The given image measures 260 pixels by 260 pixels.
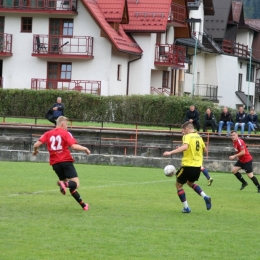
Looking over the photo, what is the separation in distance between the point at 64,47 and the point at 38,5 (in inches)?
122

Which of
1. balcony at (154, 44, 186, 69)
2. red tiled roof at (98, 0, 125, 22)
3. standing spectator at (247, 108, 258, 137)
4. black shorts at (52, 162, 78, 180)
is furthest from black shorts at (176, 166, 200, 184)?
balcony at (154, 44, 186, 69)

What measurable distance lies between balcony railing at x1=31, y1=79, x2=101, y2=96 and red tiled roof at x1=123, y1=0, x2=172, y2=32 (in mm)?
5178

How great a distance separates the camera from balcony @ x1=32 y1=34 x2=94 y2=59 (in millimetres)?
47250

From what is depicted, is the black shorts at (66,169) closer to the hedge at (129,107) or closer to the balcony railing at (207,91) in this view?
the hedge at (129,107)

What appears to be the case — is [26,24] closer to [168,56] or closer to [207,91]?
[168,56]

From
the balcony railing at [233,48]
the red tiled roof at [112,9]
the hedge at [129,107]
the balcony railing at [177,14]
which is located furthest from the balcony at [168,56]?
the balcony railing at [233,48]

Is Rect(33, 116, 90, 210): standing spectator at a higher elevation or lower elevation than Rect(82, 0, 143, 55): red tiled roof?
lower

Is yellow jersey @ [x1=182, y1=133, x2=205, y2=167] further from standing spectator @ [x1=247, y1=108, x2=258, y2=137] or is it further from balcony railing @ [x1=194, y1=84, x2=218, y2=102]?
balcony railing @ [x1=194, y1=84, x2=218, y2=102]

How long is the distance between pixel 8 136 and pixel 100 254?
79.4 ft

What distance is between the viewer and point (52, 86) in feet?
158

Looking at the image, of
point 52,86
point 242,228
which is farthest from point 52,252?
point 52,86

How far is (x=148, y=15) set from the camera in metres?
50.8

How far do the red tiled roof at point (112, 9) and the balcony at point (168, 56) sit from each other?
4038 mm

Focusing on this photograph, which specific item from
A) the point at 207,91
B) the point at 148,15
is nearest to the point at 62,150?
the point at 148,15
